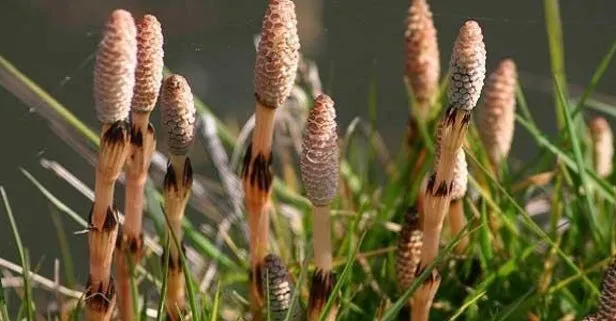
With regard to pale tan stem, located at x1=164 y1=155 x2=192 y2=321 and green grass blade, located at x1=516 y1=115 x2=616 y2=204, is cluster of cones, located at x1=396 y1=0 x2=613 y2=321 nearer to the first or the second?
green grass blade, located at x1=516 y1=115 x2=616 y2=204

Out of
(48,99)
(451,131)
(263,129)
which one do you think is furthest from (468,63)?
(48,99)

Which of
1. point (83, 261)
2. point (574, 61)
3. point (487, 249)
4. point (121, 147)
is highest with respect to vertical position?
point (121, 147)

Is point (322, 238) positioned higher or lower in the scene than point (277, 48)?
lower

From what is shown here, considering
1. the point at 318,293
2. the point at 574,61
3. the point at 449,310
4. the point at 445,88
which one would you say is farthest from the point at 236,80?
the point at 318,293

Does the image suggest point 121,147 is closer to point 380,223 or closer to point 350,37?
point 380,223

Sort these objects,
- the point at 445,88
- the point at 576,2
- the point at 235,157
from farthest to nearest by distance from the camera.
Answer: the point at 576,2
the point at 235,157
the point at 445,88

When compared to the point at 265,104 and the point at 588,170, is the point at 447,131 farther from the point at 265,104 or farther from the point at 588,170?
the point at 588,170

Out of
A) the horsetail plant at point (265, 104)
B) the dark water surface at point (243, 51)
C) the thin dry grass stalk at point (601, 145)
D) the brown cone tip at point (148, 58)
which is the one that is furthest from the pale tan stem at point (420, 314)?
the dark water surface at point (243, 51)
